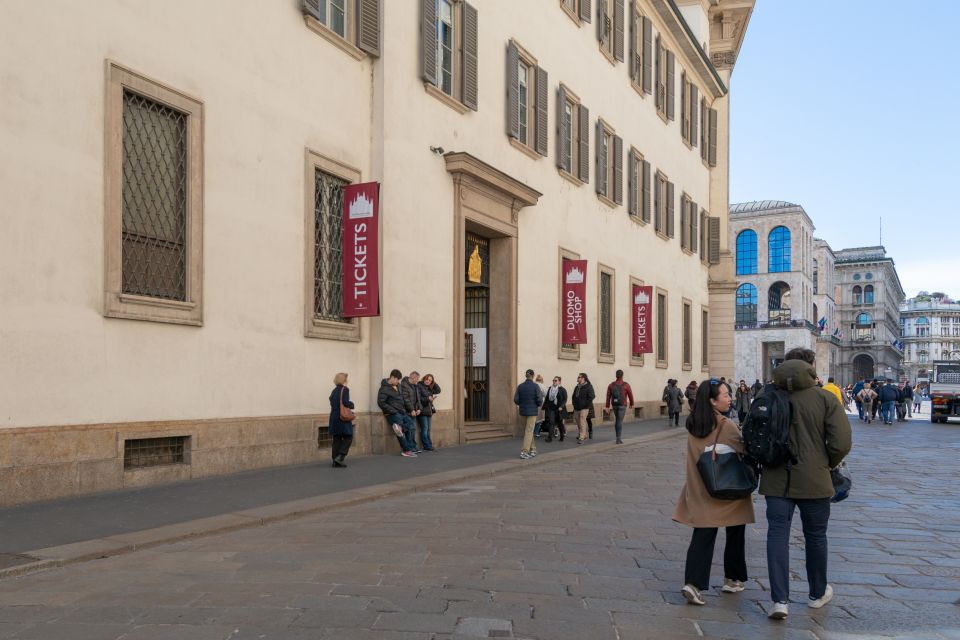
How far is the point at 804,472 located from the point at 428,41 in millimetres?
14427

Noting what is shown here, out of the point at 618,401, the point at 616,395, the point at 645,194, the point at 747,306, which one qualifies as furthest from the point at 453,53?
the point at 747,306

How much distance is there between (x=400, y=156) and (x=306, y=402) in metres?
5.07

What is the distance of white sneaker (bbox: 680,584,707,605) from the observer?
6.05 meters

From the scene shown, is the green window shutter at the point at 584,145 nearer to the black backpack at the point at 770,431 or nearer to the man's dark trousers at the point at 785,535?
the black backpack at the point at 770,431

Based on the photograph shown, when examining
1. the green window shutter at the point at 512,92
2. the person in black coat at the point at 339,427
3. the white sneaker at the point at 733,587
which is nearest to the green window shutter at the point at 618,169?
the green window shutter at the point at 512,92

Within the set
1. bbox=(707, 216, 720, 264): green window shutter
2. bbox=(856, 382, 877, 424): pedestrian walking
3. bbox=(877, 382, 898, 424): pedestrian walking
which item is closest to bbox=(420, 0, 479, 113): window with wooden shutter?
bbox=(877, 382, 898, 424): pedestrian walking

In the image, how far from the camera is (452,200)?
1942cm

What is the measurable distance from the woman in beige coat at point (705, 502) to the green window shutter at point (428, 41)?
1342cm

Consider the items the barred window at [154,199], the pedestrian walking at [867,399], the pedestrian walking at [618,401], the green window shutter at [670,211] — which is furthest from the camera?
the pedestrian walking at [867,399]

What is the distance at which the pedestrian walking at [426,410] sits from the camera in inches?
683

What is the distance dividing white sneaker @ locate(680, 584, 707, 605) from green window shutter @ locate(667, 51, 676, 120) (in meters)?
31.9

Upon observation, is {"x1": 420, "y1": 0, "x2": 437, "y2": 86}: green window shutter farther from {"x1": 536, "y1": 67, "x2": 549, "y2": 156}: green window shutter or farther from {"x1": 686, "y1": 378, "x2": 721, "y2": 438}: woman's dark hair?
{"x1": 686, "y1": 378, "x2": 721, "y2": 438}: woman's dark hair

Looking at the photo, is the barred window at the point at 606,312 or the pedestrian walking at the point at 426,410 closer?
the pedestrian walking at the point at 426,410

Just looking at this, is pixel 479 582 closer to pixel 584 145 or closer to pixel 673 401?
pixel 584 145
